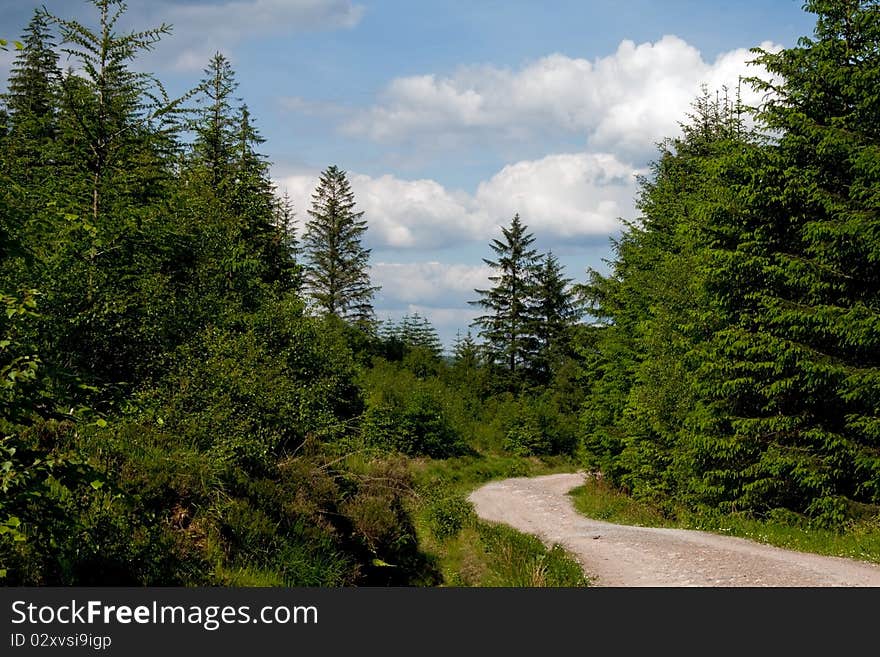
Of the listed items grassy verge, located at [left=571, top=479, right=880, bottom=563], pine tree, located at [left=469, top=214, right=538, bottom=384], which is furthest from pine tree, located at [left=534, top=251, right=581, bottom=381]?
grassy verge, located at [left=571, top=479, right=880, bottom=563]

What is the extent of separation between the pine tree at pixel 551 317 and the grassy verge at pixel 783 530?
31.4 m

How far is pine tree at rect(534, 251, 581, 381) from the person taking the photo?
5512cm


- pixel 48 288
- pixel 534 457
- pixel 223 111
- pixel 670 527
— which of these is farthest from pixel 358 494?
pixel 534 457

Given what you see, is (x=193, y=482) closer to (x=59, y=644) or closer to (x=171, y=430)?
(x=171, y=430)

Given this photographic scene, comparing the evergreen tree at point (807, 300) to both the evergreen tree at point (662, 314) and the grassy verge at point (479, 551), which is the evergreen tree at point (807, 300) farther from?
the grassy verge at point (479, 551)

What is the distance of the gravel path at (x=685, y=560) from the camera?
1110 cm

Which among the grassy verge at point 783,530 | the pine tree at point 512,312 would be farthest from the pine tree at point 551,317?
the grassy verge at point 783,530

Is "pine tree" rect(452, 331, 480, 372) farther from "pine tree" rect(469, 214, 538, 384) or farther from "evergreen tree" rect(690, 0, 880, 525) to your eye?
"evergreen tree" rect(690, 0, 880, 525)

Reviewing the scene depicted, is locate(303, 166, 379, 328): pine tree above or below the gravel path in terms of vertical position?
above

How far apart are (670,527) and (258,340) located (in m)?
12.6

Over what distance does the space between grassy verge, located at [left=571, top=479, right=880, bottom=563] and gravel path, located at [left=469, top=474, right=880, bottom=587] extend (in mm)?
557

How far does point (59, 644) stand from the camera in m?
5.54

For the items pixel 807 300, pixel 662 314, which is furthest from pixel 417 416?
pixel 807 300

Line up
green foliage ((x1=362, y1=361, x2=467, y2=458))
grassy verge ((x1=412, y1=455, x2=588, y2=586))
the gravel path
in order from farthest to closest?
green foliage ((x1=362, y1=361, x2=467, y2=458)) < grassy verge ((x1=412, y1=455, x2=588, y2=586)) < the gravel path
